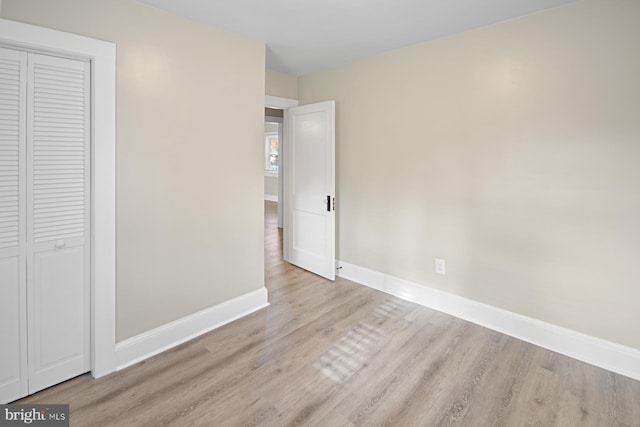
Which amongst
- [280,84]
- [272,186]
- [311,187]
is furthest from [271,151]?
[311,187]

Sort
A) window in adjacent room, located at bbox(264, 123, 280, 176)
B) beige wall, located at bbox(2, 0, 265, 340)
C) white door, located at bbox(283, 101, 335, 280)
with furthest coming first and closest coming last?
window in adjacent room, located at bbox(264, 123, 280, 176)
white door, located at bbox(283, 101, 335, 280)
beige wall, located at bbox(2, 0, 265, 340)

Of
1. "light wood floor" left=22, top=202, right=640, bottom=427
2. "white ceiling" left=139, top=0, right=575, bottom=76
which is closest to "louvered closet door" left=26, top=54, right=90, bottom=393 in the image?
"light wood floor" left=22, top=202, right=640, bottom=427

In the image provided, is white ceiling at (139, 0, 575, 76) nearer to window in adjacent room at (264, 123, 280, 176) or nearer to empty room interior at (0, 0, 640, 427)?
empty room interior at (0, 0, 640, 427)

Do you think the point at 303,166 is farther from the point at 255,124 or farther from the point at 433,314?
the point at 433,314

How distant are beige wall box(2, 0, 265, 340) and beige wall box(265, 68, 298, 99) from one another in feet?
3.10

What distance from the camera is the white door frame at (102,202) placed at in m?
2.01

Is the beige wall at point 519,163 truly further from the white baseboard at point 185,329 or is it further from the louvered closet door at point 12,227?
the louvered closet door at point 12,227

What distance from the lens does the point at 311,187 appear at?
3967 millimetres

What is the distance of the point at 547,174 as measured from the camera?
2.44 m

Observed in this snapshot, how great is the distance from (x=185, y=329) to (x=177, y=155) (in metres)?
1.34
